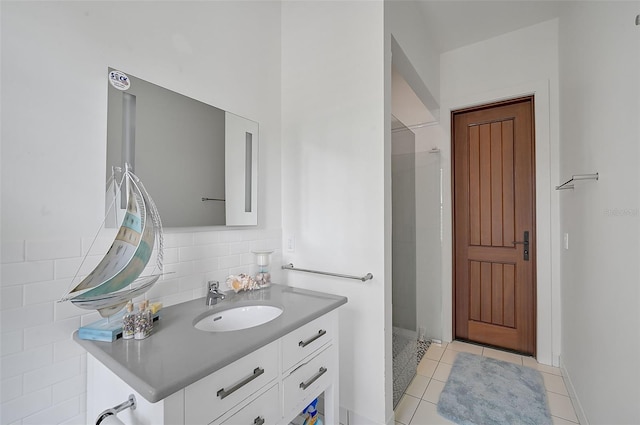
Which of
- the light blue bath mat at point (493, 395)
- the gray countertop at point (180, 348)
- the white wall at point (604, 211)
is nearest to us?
the gray countertop at point (180, 348)

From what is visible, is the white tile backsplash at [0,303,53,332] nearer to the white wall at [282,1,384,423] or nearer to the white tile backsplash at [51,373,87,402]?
the white tile backsplash at [51,373,87,402]

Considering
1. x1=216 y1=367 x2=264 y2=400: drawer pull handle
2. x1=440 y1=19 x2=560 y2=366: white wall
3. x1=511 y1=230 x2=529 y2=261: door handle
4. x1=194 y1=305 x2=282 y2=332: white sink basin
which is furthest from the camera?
x1=511 y1=230 x2=529 y2=261: door handle

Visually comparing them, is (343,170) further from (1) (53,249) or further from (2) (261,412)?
(1) (53,249)

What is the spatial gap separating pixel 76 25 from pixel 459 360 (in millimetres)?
3234

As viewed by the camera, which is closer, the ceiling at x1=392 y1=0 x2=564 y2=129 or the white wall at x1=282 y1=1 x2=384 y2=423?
the white wall at x1=282 y1=1 x2=384 y2=423

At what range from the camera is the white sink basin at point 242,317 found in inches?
52.7

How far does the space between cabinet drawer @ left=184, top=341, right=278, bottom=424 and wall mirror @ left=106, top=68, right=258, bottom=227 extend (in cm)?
75

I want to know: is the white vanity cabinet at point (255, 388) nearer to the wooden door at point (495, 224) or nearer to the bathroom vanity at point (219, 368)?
the bathroom vanity at point (219, 368)

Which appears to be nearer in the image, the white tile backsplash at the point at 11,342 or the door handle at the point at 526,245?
the white tile backsplash at the point at 11,342

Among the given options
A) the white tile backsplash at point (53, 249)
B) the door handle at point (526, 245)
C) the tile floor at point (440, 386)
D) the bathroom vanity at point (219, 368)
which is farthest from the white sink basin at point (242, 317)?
the door handle at point (526, 245)

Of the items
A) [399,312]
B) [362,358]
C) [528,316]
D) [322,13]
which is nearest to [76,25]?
[322,13]

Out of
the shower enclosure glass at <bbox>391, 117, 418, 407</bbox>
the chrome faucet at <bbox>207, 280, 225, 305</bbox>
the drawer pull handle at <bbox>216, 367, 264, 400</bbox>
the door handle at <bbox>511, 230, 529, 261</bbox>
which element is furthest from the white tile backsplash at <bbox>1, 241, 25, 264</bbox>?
the door handle at <bbox>511, 230, 529, 261</bbox>

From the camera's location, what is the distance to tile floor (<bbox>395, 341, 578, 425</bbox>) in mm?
1794

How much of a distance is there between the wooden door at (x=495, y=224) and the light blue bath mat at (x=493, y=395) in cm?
42
